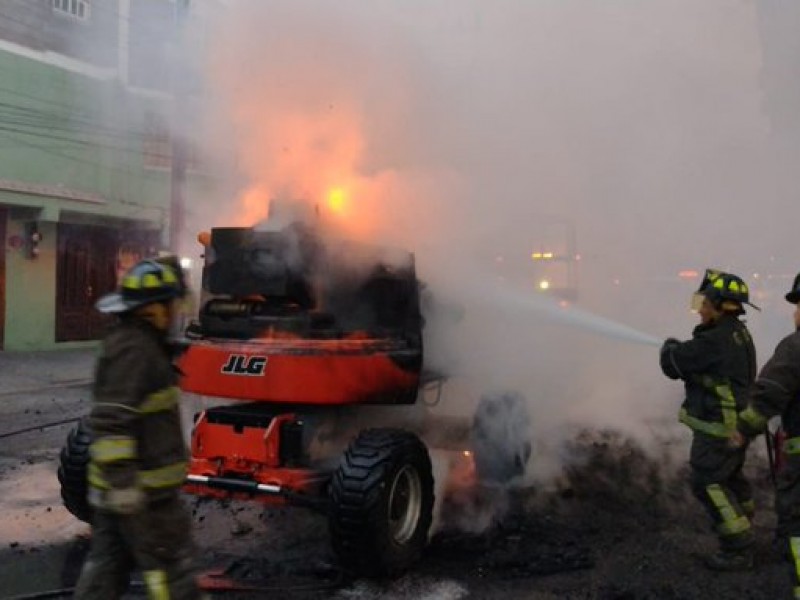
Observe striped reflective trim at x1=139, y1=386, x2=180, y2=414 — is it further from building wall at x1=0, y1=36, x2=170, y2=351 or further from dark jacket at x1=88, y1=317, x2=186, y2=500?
building wall at x1=0, y1=36, x2=170, y2=351

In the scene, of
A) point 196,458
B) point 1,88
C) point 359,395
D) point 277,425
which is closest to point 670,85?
point 359,395

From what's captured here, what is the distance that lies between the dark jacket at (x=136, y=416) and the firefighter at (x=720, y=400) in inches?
116

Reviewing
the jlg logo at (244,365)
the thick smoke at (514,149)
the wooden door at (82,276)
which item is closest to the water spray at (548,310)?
the thick smoke at (514,149)

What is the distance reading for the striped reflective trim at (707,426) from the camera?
13.9 feet

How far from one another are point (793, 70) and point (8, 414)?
9.37m

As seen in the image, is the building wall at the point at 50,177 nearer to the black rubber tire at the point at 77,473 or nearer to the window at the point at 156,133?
the window at the point at 156,133

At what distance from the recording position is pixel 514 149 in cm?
600

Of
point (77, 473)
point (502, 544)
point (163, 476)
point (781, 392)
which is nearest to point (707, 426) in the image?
point (781, 392)

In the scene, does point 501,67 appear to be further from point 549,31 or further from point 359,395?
point 359,395

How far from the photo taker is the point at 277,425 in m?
4.05

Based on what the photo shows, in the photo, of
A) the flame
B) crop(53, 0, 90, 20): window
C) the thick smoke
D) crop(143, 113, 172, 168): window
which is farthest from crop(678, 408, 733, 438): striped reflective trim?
crop(53, 0, 90, 20): window

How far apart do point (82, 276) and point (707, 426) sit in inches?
589

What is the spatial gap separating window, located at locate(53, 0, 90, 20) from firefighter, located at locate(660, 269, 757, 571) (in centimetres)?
649

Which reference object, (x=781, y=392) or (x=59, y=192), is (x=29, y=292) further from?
(x=781, y=392)
